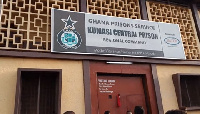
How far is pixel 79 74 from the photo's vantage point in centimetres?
601

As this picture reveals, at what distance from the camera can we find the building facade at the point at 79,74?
18.1 ft

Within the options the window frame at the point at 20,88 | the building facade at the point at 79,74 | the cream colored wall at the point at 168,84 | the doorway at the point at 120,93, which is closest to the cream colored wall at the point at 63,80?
the building facade at the point at 79,74

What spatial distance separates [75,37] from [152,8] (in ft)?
10.8

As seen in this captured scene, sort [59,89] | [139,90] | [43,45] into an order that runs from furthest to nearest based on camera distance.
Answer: [139,90] < [43,45] < [59,89]

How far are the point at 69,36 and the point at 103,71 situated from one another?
1389 millimetres

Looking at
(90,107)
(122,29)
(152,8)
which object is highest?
(152,8)

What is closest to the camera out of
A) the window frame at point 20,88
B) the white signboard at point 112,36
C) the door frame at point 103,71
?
the window frame at point 20,88

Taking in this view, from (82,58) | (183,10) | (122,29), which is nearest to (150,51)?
(122,29)

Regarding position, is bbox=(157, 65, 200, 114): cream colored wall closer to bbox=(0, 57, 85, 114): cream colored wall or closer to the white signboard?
the white signboard

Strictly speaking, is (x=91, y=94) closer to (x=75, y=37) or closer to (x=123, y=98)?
(x=123, y=98)

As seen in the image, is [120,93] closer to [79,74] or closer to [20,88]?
[79,74]

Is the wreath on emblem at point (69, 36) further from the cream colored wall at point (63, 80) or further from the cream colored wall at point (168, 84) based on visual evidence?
the cream colored wall at point (168, 84)

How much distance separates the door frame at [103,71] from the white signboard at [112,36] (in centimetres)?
36

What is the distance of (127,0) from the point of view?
25.2ft
